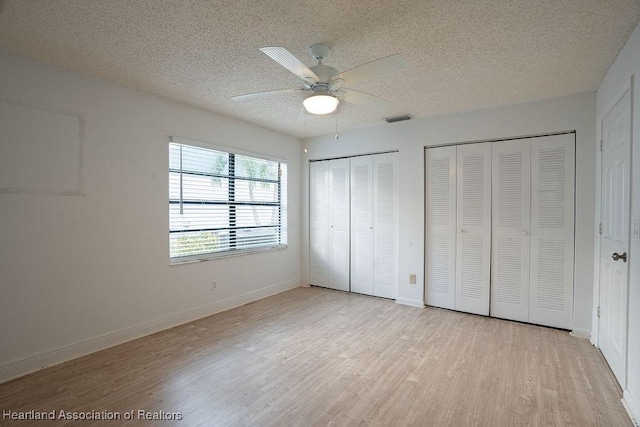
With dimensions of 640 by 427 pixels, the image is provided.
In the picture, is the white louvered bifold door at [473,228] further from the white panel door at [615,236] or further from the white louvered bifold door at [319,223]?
the white louvered bifold door at [319,223]

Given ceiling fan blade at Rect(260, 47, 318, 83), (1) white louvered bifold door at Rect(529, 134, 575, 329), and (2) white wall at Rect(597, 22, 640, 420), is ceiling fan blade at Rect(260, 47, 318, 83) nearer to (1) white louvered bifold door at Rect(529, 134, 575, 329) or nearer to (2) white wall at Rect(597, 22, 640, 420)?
(2) white wall at Rect(597, 22, 640, 420)

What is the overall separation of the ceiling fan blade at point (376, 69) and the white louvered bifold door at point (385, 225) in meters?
2.50

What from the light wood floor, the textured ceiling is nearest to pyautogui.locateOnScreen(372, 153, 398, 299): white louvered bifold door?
the light wood floor

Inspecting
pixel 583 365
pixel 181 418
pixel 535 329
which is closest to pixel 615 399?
pixel 583 365

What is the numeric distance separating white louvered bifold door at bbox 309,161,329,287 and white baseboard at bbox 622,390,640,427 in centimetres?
358

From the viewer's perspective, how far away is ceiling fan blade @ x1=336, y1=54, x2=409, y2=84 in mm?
1835

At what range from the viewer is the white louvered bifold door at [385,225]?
446 cm

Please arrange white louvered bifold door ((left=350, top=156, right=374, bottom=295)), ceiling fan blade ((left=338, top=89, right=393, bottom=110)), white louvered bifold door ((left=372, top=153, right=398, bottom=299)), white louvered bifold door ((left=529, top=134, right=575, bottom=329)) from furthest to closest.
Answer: white louvered bifold door ((left=350, top=156, right=374, bottom=295)) → white louvered bifold door ((left=372, top=153, right=398, bottom=299)) → white louvered bifold door ((left=529, top=134, right=575, bottom=329)) → ceiling fan blade ((left=338, top=89, right=393, bottom=110))

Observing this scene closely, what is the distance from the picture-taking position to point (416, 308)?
13.5 ft

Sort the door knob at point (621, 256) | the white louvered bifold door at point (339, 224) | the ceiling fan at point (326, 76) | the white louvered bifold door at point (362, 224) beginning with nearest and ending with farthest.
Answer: the ceiling fan at point (326, 76)
the door knob at point (621, 256)
the white louvered bifold door at point (362, 224)
the white louvered bifold door at point (339, 224)

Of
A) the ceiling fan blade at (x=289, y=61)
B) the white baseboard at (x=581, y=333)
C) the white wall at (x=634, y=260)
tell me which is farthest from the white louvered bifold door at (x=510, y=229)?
the ceiling fan blade at (x=289, y=61)

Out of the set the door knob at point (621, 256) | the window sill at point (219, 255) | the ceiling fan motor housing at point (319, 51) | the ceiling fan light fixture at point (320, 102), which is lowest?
the window sill at point (219, 255)

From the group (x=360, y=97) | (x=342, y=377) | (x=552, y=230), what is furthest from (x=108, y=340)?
(x=552, y=230)

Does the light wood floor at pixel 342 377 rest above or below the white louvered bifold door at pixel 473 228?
below
